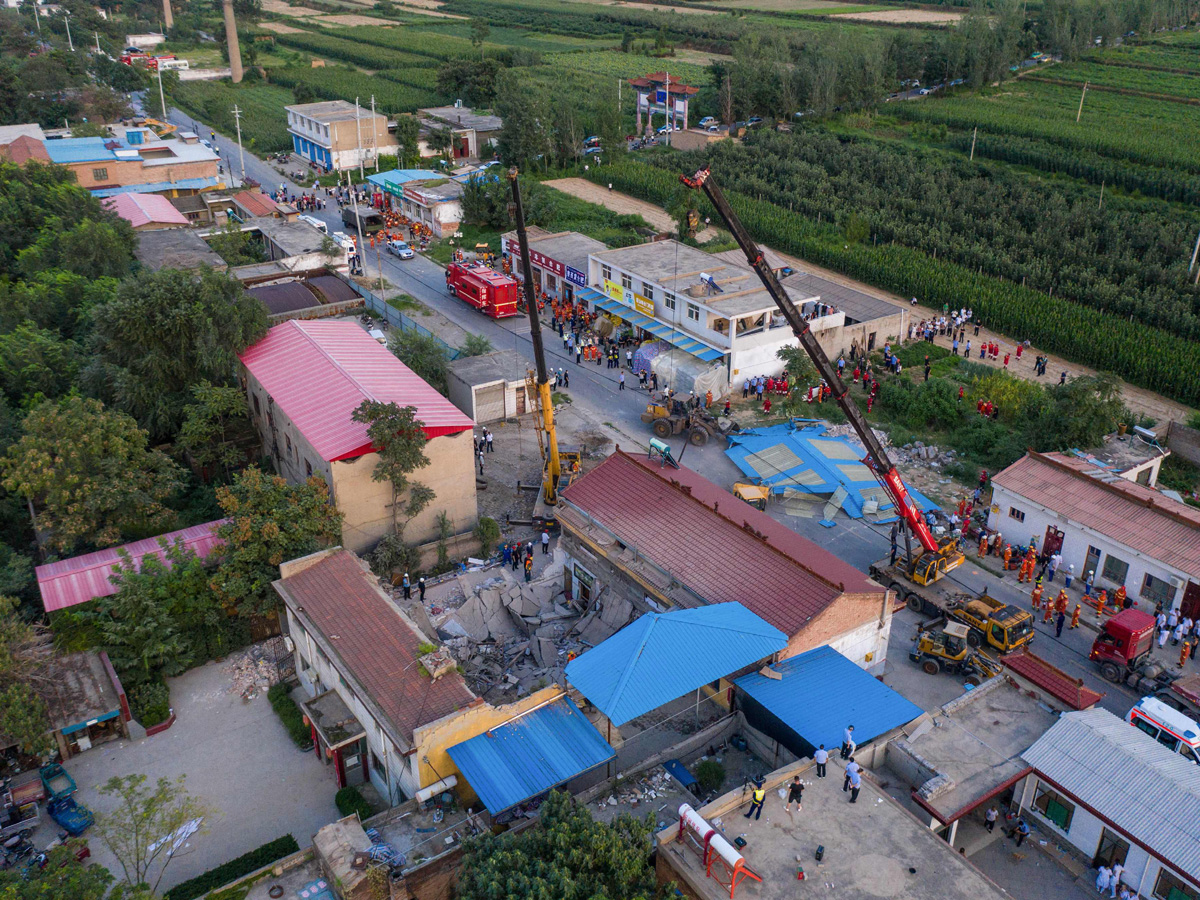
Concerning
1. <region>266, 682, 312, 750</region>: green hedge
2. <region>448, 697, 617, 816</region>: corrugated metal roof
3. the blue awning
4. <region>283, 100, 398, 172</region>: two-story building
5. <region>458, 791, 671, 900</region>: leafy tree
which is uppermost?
<region>283, 100, 398, 172</region>: two-story building

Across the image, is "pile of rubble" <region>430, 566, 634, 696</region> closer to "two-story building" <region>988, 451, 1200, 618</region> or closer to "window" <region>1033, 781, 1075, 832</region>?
"window" <region>1033, 781, 1075, 832</region>

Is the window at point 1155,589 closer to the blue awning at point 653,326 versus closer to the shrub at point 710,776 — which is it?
the shrub at point 710,776

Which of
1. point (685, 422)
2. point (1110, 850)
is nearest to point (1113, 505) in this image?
point (1110, 850)

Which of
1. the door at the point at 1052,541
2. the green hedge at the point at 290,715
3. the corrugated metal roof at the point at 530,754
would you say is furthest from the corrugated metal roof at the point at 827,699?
the door at the point at 1052,541

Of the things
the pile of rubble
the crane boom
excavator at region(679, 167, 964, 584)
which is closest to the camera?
the crane boom

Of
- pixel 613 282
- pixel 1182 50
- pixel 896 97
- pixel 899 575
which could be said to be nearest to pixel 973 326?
pixel 613 282

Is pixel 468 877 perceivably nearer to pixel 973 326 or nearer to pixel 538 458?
pixel 538 458

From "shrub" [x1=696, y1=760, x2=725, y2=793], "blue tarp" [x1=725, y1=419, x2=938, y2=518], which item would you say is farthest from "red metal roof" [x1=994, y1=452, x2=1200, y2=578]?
"shrub" [x1=696, y1=760, x2=725, y2=793]
